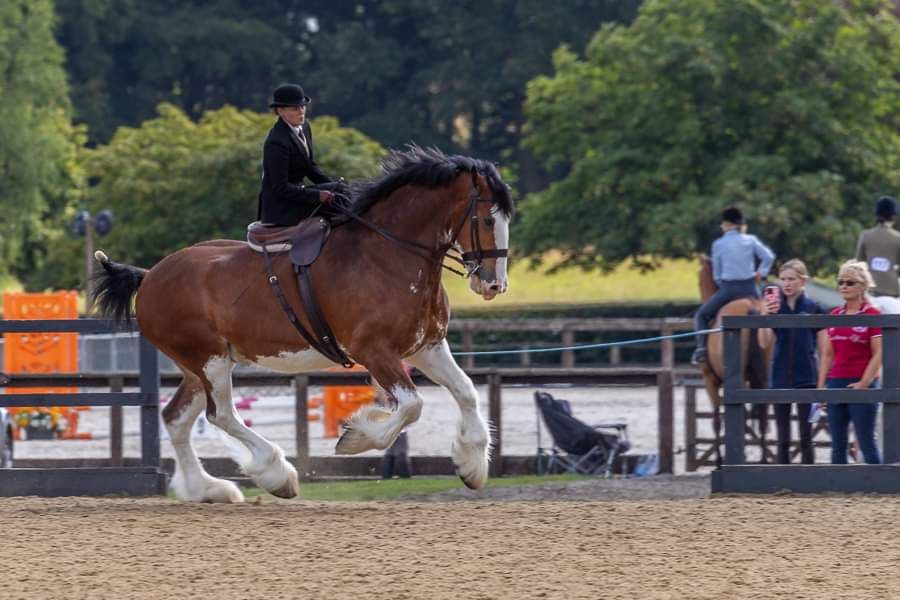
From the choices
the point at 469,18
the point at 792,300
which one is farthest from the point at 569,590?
the point at 469,18

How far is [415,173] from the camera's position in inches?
370

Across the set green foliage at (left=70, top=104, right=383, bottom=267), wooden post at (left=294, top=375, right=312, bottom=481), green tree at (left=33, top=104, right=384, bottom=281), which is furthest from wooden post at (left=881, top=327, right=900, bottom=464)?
green foliage at (left=70, top=104, right=383, bottom=267)

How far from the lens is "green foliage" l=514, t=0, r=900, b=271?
29.9 m

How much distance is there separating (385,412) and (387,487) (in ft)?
12.1

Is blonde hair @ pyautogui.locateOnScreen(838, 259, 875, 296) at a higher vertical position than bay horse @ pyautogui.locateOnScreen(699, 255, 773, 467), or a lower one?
higher

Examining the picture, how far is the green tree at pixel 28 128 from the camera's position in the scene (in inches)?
1586

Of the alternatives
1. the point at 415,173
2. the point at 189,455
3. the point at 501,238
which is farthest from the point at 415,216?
the point at 189,455

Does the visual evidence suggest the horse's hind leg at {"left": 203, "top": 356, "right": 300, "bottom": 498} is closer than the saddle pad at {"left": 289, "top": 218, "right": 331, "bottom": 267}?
No

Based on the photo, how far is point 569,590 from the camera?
22.2 ft

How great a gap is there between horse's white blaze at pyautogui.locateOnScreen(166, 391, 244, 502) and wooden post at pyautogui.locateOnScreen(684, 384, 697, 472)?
5043mm

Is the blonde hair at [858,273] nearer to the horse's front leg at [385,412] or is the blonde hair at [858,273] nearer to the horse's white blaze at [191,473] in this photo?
the horse's front leg at [385,412]

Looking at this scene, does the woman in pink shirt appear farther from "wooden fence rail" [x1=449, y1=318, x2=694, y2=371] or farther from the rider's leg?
"wooden fence rail" [x1=449, y1=318, x2=694, y2=371]

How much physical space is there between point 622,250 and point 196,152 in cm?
868

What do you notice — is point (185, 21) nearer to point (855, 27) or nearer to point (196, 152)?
point (196, 152)
